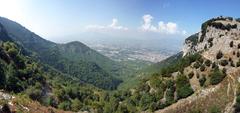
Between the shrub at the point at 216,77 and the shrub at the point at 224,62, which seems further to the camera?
the shrub at the point at 224,62

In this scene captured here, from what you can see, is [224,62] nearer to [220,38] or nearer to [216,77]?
[216,77]

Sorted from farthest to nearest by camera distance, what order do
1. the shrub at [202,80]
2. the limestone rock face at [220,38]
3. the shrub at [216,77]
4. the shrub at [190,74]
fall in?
1. the limestone rock face at [220,38]
2. the shrub at [190,74]
3. the shrub at [202,80]
4. the shrub at [216,77]

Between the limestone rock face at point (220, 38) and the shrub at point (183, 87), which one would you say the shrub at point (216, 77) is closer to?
the shrub at point (183, 87)

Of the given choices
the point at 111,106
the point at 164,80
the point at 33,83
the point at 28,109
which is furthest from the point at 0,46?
the point at 28,109

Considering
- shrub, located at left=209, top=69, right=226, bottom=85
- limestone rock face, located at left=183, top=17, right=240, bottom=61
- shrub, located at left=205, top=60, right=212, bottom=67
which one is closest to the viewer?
shrub, located at left=209, top=69, right=226, bottom=85

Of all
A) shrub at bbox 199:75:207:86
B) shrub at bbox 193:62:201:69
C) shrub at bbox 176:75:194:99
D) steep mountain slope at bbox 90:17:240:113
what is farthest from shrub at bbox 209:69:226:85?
shrub at bbox 193:62:201:69

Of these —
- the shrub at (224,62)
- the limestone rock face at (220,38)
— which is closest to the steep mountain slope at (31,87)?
the limestone rock face at (220,38)

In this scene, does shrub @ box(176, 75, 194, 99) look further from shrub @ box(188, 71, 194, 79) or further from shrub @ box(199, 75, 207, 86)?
shrub @ box(199, 75, 207, 86)

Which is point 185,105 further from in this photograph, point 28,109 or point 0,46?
point 0,46

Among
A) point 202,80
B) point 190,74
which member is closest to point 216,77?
point 202,80

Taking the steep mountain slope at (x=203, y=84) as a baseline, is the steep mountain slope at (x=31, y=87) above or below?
below

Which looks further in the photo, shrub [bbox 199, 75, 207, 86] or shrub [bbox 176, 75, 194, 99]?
shrub [bbox 199, 75, 207, 86]

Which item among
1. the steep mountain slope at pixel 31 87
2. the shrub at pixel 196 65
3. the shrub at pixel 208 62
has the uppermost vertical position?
the shrub at pixel 208 62
